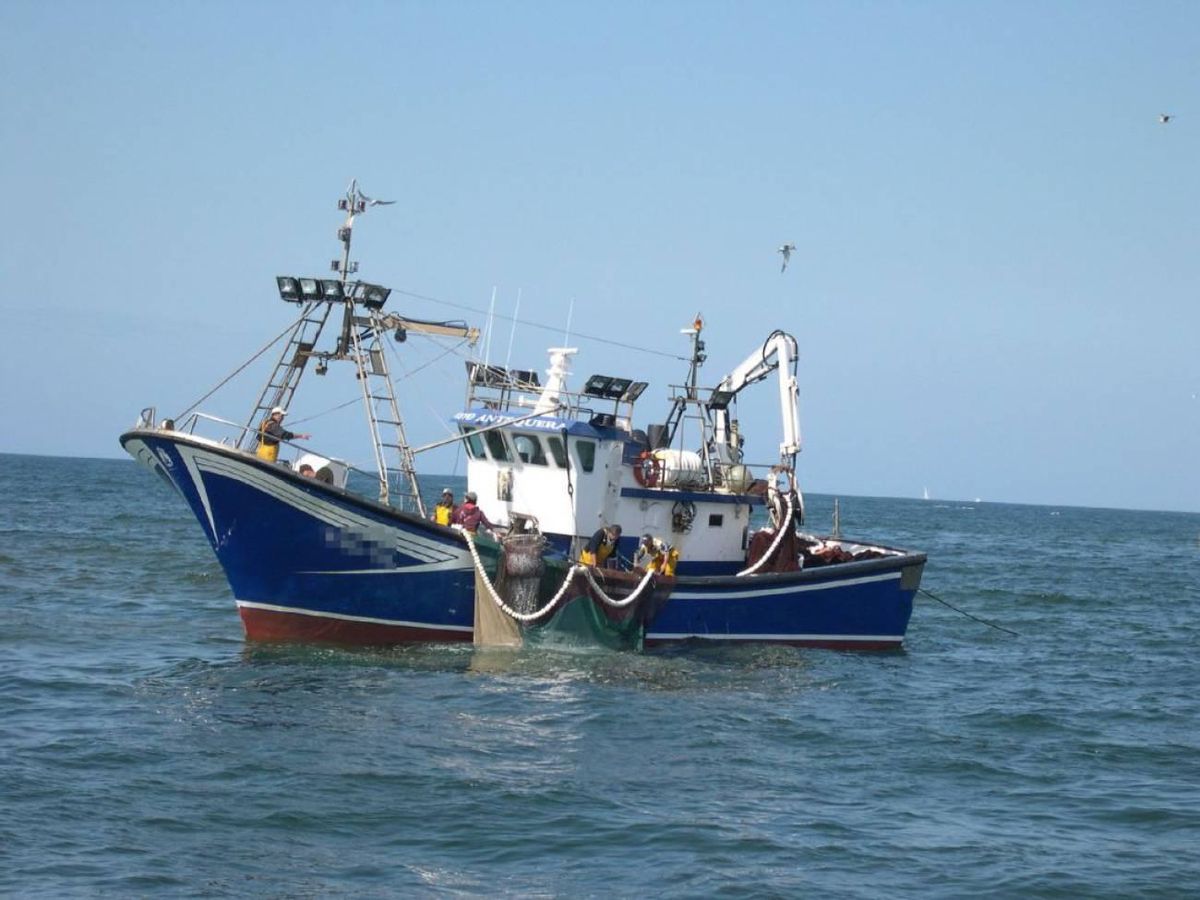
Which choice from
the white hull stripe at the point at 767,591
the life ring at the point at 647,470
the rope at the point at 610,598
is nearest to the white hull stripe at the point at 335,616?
the rope at the point at 610,598

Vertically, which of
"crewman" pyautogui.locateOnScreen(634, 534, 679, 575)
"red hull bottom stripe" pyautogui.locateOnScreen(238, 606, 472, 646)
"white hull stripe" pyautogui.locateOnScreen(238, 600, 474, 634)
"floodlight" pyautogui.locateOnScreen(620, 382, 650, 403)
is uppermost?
"floodlight" pyautogui.locateOnScreen(620, 382, 650, 403)

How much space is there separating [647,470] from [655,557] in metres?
1.73

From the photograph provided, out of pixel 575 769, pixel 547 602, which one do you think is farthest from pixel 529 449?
pixel 575 769

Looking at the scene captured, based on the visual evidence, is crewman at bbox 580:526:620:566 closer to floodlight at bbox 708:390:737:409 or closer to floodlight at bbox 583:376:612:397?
floodlight at bbox 583:376:612:397

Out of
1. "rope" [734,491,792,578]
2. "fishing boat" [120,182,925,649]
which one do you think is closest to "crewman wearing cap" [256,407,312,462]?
"fishing boat" [120,182,925,649]

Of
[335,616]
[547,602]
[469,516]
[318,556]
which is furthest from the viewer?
[469,516]

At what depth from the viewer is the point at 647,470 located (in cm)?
2220

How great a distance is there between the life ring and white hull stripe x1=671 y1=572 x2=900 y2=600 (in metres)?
1.96

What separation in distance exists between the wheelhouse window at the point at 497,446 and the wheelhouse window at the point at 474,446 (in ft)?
0.69

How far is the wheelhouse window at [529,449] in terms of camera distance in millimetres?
21484

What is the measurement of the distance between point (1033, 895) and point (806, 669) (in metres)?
9.88

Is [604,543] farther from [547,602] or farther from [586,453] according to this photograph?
[547,602]

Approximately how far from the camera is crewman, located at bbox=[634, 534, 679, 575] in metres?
20.9

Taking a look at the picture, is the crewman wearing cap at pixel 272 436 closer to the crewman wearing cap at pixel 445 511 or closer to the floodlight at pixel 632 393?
the crewman wearing cap at pixel 445 511
